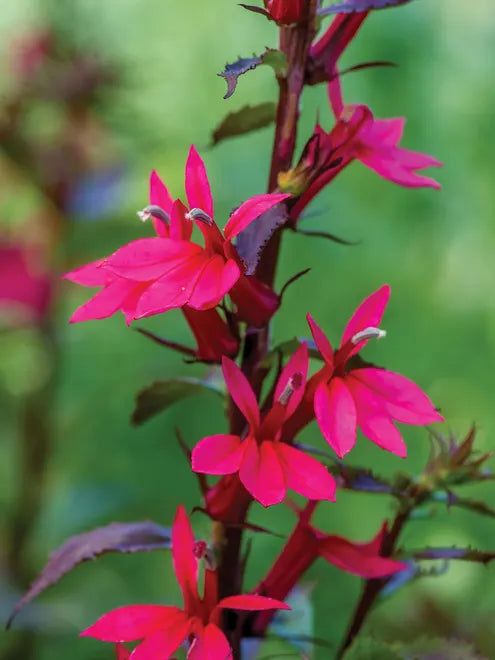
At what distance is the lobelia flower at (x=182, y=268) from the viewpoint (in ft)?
1.56

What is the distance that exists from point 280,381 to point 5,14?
82.2 inches

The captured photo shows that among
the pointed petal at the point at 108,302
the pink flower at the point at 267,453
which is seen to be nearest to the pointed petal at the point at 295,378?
the pink flower at the point at 267,453

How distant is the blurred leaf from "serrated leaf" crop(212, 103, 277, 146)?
0.05m

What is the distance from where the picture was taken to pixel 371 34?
8.16 ft

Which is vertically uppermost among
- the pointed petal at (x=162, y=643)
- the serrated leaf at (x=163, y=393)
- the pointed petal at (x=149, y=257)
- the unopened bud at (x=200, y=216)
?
the unopened bud at (x=200, y=216)

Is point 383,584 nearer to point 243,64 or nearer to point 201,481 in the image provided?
point 201,481

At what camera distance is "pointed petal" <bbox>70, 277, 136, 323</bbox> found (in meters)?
0.51

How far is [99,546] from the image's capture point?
1.93 feet

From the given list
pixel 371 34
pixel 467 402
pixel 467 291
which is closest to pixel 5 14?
pixel 371 34

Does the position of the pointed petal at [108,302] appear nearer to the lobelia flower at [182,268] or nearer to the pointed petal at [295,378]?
the lobelia flower at [182,268]

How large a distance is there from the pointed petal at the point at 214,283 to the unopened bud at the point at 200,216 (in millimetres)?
23

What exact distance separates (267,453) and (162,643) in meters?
0.12

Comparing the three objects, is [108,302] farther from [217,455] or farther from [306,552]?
[306,552]

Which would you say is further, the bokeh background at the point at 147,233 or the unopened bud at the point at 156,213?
the bokeh background at the point at 147,233
